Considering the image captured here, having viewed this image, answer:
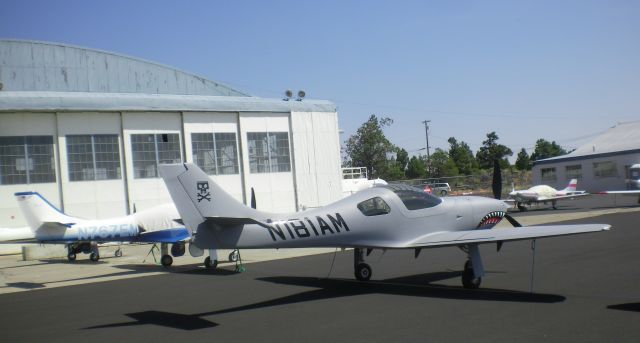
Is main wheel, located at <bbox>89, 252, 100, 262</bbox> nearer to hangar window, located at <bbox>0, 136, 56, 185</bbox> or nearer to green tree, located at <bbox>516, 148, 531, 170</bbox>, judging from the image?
hangar window, located at <bbox>0, 136, 56, 185</bbox>

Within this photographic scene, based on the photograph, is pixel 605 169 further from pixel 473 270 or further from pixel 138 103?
pixel 473 270

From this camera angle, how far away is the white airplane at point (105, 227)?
2003 cm

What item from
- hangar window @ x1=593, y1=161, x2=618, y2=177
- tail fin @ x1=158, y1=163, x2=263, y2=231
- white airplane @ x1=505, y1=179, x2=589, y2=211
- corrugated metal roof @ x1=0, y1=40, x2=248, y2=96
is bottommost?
white airplane @ x1=505, y1=179, x2=589, y2=211

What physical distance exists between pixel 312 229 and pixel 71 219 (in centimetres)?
1398

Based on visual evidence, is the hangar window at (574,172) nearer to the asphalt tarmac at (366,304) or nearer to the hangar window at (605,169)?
the hangar window at (605,169)

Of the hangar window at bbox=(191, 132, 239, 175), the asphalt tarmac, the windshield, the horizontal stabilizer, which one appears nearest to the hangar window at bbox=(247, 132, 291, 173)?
the hangar window at bbox=(191, 132, 239, 175)

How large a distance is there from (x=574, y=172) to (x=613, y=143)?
4.98 meters

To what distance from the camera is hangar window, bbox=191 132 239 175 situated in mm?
34812

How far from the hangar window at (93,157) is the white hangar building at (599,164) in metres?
43.9

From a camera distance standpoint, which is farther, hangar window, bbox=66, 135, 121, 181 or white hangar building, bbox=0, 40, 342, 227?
hangar window, bbox=66, 135, 121, 181

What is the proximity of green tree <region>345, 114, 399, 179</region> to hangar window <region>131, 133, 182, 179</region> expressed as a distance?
4885 centimetres

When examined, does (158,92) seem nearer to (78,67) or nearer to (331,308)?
(78,67)

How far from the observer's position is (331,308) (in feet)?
34.4

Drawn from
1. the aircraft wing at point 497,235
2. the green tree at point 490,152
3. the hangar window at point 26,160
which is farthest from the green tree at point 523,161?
the aircraft wing at point 497,235
